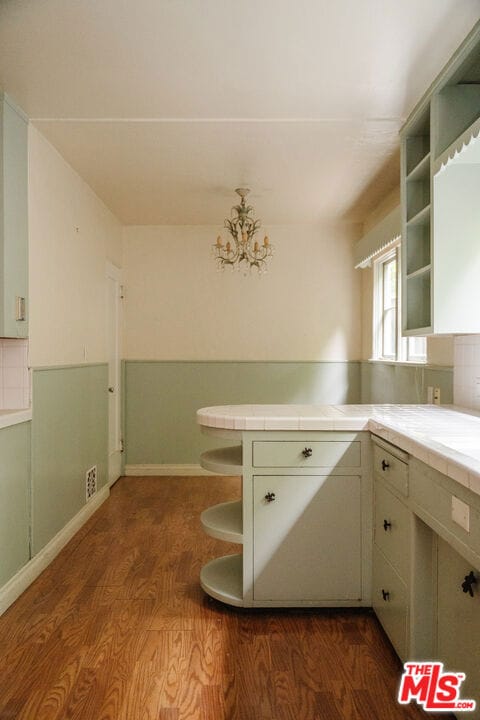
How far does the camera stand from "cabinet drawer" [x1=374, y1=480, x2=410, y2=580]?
75.9 inches

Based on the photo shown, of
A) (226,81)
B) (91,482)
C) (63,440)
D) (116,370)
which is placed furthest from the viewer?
(116,370)

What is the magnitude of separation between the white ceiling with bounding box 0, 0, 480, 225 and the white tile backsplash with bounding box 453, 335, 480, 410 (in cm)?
129

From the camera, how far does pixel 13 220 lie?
2662 millimetres

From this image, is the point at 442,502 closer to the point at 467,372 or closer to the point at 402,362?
the point at 467,372

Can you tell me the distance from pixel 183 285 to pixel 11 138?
275 centimetres

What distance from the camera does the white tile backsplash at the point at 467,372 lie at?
262cm

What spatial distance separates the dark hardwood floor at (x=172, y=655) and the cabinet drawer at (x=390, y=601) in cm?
10

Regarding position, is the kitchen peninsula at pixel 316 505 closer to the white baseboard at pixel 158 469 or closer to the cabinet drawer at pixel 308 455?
the cabinet drawer at pixel 308 455

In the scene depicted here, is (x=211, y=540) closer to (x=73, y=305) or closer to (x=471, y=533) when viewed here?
(x=73, y=305)

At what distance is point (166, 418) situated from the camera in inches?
210

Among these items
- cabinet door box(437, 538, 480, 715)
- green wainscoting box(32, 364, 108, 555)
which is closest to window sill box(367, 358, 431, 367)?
cabinet door box(437, 538, 480, 715)

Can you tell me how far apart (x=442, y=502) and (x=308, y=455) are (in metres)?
0.83

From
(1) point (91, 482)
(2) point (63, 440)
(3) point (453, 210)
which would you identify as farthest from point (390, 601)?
(1) point (91, 482)

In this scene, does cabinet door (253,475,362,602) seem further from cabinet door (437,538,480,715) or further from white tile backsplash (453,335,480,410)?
white tile backsplash (453,335,480,410)
